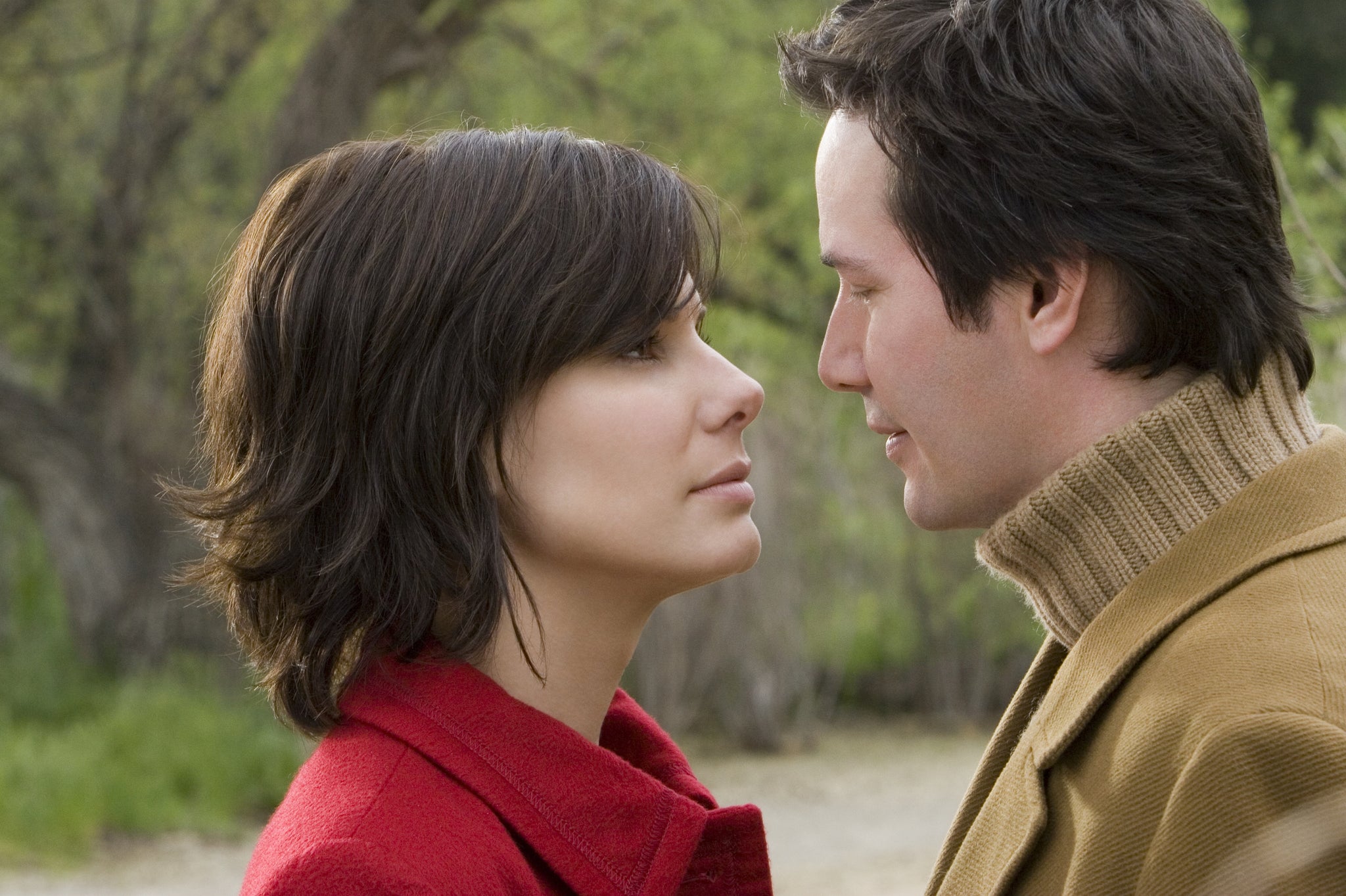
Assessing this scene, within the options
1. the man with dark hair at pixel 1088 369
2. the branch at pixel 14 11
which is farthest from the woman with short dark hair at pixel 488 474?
Result: the branch at pixel 14 11

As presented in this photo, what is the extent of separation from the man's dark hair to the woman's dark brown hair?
352mm

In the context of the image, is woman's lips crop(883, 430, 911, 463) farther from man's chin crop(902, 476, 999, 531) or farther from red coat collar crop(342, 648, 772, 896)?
red coat collar crop(342, 648, 772, 896)

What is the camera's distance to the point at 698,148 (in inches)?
385

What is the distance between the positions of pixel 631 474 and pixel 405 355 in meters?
0.30

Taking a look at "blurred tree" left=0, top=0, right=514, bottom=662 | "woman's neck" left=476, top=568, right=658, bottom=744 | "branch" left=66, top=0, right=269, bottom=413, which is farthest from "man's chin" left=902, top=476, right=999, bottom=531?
"branch" left=66, top=0, right=269, bottom=413

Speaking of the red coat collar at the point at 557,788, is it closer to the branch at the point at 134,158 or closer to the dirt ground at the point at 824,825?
the dirt ground at the point at 824,825

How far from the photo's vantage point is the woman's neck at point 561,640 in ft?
6.28

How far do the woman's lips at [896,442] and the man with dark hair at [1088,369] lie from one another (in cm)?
1

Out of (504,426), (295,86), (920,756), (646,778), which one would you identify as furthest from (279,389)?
(920,756)

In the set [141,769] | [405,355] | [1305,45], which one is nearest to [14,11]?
[141,769]

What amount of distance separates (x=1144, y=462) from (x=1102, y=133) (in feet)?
1.24

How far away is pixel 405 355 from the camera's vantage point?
1822mm

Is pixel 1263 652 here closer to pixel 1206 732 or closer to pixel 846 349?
pixel 1206 732

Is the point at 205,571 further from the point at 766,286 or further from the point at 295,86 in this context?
the point at 766,286
